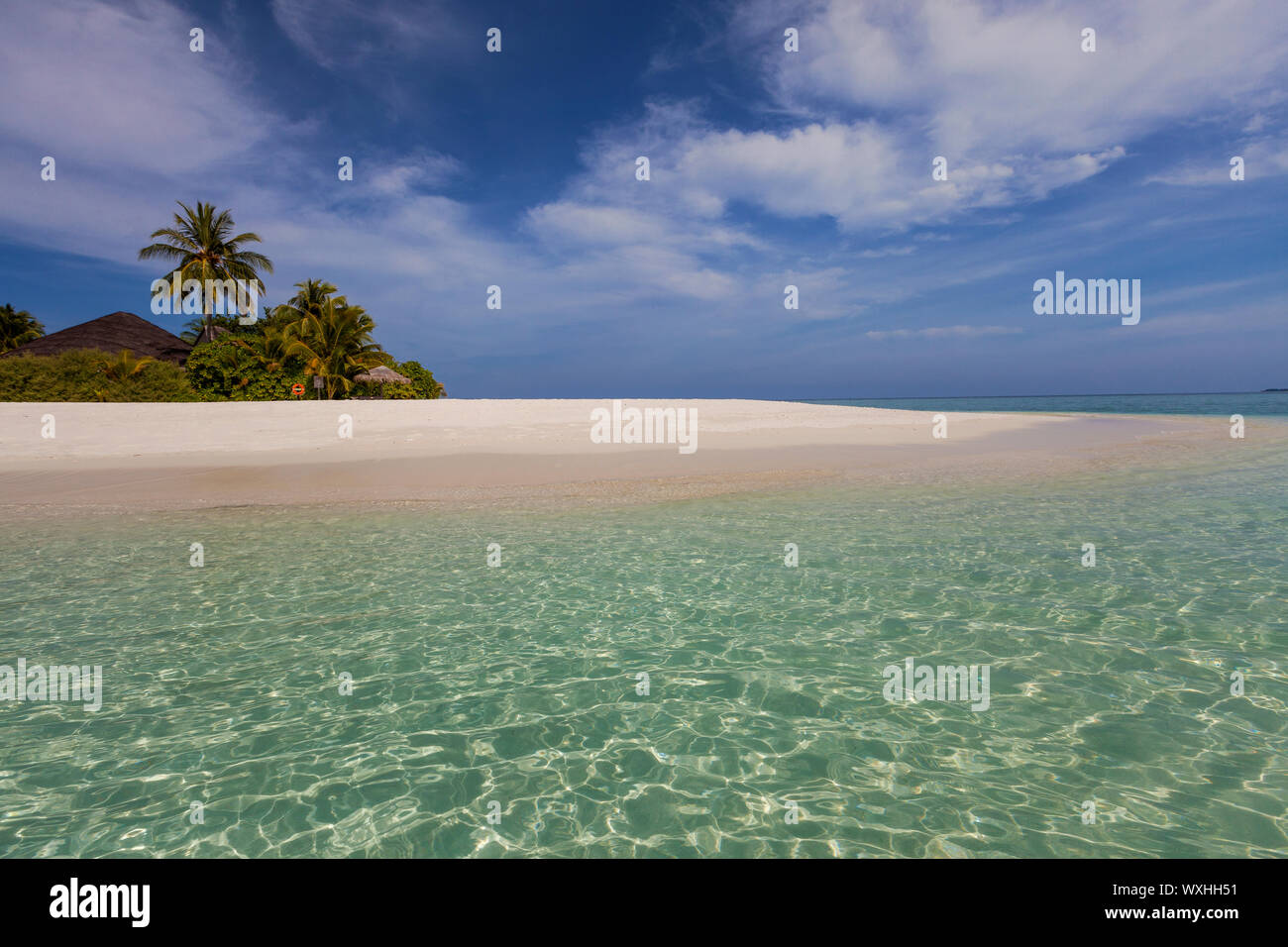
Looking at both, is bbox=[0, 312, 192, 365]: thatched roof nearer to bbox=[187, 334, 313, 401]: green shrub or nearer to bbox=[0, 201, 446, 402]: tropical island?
bbox=[0, 201, 446, 402]: tropical island

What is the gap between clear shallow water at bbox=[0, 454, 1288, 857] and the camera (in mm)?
3984

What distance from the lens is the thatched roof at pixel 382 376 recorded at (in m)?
44.4

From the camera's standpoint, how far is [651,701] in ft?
18.6

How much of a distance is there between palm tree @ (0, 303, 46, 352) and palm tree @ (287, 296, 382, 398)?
35.0m

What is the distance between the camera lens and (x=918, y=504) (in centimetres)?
1427

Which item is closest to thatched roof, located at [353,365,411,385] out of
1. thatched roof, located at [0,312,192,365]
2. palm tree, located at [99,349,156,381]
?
palm tree, located at [99,349,156,381]

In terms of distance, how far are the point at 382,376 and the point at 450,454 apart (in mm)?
24650

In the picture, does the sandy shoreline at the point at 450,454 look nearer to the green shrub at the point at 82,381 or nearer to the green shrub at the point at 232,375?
the green shrub at the point at 82,381

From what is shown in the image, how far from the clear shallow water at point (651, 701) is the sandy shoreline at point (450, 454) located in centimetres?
636

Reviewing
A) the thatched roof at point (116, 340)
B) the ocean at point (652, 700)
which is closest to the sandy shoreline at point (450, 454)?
the ocean at point (652, 700)
